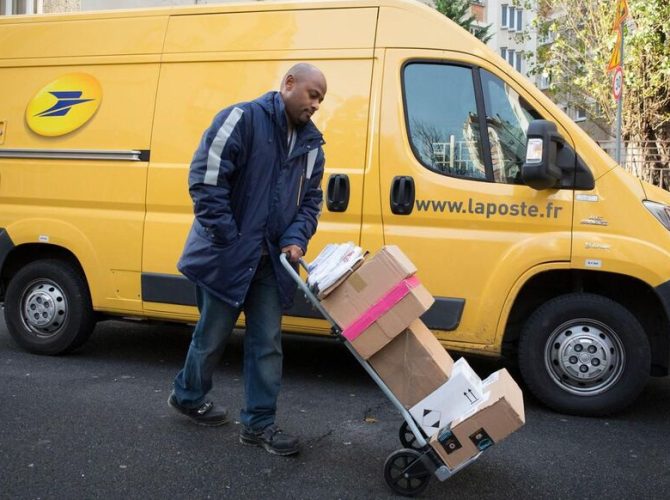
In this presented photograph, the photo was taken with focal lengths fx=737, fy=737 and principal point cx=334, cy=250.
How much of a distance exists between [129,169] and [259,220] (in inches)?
80.8

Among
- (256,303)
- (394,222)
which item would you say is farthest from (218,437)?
(394,222)

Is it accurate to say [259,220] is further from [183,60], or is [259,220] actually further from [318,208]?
[183,60]

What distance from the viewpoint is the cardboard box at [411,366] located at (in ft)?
11.0

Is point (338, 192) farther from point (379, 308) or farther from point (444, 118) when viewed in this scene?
point (379, 308)

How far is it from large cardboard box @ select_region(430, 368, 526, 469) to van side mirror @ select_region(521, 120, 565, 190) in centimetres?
168

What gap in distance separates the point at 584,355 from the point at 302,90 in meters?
2.40

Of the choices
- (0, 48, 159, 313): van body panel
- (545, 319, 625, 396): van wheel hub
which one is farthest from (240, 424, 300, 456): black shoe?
(0, 48, 159, 313): van body panel

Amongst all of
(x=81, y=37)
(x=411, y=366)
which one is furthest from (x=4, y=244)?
(x=411, y=366)

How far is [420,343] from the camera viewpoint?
3.40m

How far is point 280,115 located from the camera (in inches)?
141

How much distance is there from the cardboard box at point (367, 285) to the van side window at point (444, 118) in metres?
1.54

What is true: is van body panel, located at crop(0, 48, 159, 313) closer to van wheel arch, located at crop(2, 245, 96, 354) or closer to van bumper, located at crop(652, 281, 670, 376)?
van wheel arch, located at crop(2, 245, 96, 354)

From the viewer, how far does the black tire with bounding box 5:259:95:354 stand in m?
5.50

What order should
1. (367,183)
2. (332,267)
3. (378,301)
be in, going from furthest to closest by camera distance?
(367,183), (332,267), (378,301)
